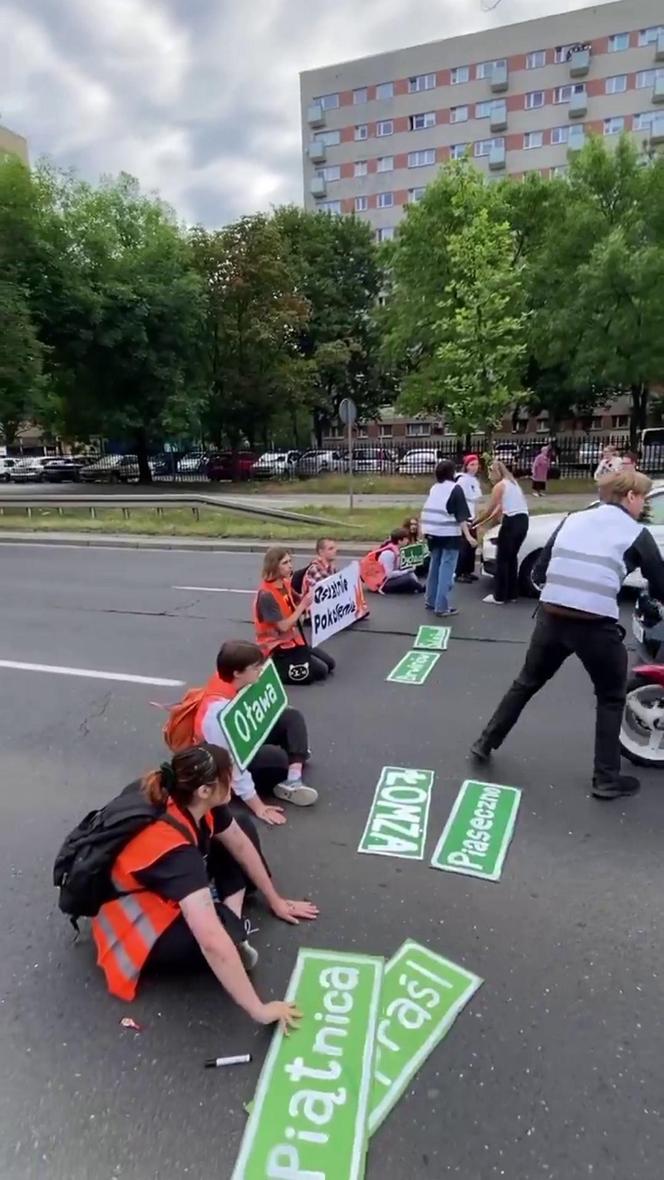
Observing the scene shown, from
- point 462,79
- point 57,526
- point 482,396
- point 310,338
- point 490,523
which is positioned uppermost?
point 462,79

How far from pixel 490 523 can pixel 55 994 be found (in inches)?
283

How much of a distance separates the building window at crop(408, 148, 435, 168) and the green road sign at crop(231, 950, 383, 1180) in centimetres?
7346

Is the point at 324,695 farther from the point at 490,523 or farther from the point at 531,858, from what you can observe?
the point at 490,523

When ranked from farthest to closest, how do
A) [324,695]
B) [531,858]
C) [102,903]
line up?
[324,695] < [531,858] < [102,903]

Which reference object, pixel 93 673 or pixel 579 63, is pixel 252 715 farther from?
pixel 579 63

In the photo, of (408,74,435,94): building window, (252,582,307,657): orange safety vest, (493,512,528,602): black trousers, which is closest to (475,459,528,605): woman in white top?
(493,512,528,602): black trousers

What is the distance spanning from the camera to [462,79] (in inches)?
2450

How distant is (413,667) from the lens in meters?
6.53

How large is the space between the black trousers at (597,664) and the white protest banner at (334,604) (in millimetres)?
2615

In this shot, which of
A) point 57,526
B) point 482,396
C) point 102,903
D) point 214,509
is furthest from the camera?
point 482,396

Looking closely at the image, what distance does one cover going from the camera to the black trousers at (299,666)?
19.6 ft

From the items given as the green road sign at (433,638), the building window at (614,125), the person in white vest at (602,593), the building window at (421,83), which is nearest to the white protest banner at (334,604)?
the green road sign at (433,638)

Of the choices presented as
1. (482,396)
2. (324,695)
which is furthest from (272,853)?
(482,396)

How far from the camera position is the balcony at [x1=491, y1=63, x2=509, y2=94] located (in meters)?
60.5
